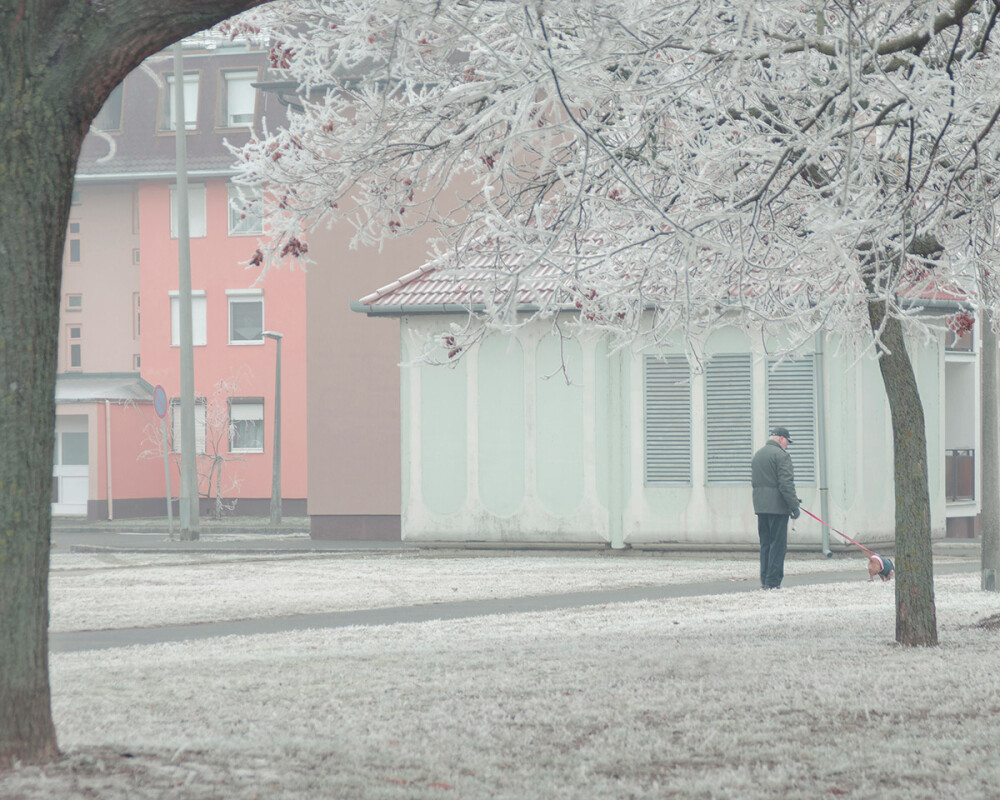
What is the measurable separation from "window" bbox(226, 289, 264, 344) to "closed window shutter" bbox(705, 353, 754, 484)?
25.2m

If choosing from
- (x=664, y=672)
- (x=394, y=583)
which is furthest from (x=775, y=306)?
(x=394, y=583)

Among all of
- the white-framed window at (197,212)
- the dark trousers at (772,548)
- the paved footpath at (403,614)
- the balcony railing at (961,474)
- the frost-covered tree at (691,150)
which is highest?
the white-framed window at (197,212)

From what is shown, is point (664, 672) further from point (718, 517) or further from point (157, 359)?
point (157, 359)

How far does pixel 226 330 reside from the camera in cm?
4497

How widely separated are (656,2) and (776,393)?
48.8ft

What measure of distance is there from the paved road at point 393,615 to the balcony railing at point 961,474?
419 inches

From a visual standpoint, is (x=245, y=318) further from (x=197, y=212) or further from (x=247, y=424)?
(x=197, y=212)

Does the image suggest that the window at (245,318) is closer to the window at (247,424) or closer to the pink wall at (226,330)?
the pink wall at (226,330)

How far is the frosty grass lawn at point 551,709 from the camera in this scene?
5.48 meters

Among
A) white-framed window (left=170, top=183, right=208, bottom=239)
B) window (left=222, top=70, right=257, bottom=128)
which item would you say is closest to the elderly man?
white-framed window (left=170, top=183, right=208, bottom=239)

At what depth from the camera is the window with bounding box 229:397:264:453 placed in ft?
147

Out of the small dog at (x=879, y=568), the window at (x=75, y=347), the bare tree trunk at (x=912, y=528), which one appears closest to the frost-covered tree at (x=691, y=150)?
the bare tree trunk at (x=912, y=528)

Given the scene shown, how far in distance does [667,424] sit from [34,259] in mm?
17213

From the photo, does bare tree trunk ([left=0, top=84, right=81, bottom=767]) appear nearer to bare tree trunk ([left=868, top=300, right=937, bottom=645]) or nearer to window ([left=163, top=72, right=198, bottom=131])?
bare tree trunk ([left=868, top=300, right=937, bottom=645])
